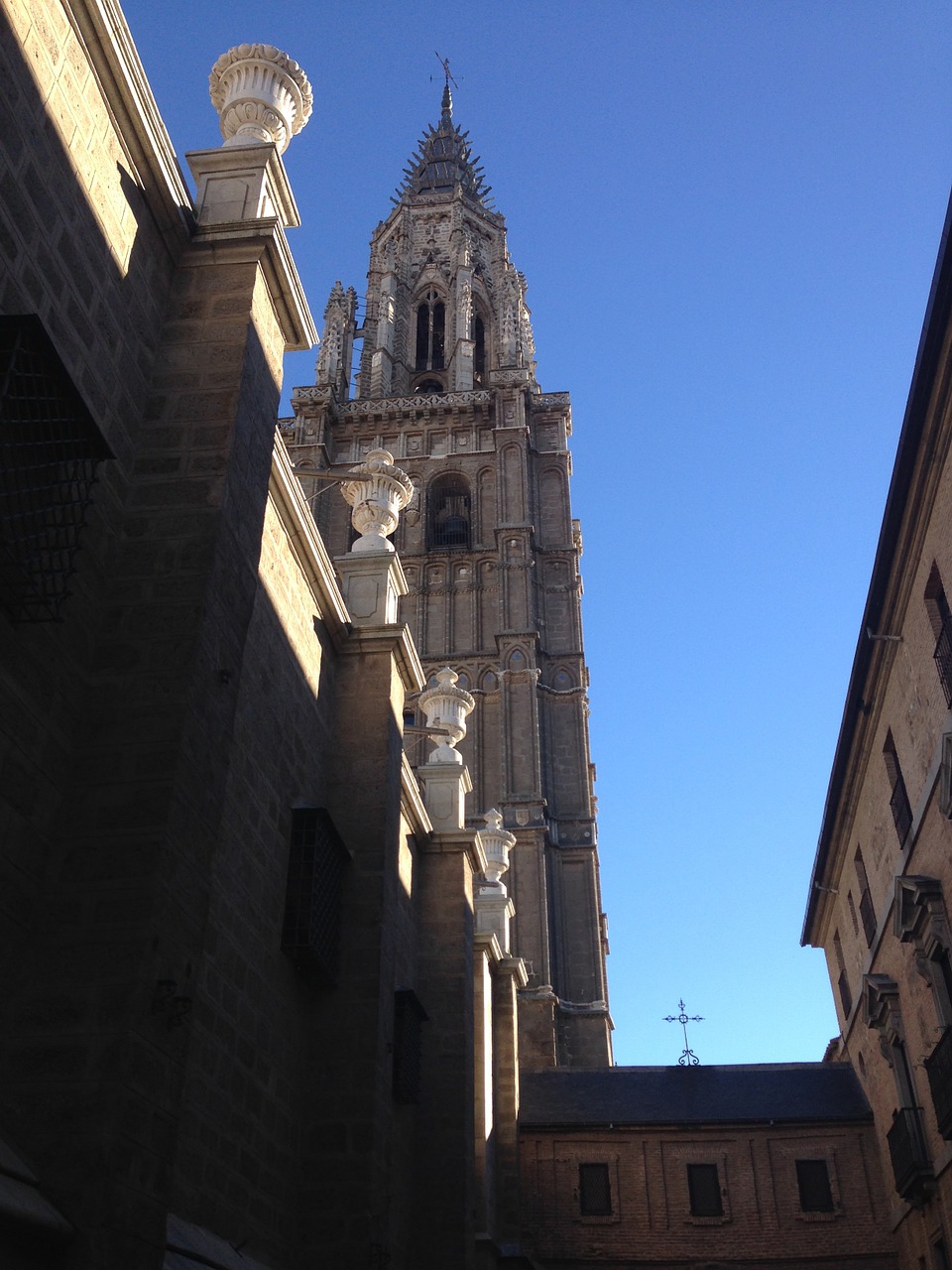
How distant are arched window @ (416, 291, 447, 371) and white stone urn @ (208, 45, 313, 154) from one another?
41.3 metres

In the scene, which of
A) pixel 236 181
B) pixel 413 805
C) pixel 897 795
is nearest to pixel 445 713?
pixel 413 805

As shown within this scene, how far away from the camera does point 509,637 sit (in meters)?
38.2

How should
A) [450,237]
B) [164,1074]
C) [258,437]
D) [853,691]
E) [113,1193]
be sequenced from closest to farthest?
[113,1193]
[164,1074]
[258,437]
[853,691]
[450,237]

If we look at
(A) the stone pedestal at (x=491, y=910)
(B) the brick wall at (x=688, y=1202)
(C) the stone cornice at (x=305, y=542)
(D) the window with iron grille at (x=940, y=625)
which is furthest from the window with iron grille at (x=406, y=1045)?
(B) the brick wall at (x=688, y=1202)

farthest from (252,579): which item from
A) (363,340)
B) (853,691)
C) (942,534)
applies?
(363,340)

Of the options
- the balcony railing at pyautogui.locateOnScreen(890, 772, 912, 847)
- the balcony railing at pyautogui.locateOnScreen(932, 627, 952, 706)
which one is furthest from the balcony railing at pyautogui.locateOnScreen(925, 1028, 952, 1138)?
the balcony railing at pyautogui.locateOnScreen(932, 627, 952, 706)

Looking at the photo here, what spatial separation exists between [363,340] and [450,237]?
873cm

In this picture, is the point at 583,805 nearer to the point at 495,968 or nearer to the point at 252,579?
the point at 495,968

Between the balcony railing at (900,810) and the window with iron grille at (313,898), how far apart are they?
29.5ft

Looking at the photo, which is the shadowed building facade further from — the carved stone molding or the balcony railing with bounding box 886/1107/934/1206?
the carved stone molding

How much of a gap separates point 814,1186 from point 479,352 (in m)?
37.4

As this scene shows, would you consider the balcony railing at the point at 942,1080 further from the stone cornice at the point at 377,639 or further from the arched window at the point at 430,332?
the arched window at the point at 430,332

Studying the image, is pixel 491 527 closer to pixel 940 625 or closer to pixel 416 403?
pixel 416 403

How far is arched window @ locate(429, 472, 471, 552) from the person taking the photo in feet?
139
